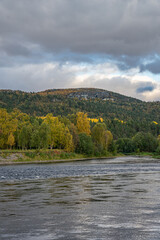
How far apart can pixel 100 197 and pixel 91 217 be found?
26.1 ft

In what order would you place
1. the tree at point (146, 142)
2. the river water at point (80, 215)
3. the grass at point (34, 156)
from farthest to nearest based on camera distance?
1. the tree at point (146, 142)
2. the grass at point (34, 156)
3. the river water at point (80, 215)

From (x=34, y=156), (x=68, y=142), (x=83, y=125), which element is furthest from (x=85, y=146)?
(x=34, y=156)

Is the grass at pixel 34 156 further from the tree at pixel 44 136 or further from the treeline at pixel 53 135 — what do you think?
the treeline at pixel 53 135

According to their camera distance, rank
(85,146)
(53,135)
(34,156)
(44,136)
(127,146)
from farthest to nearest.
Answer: (127,146)
(85,146)
(53,135)
(44,136)
(34,156)

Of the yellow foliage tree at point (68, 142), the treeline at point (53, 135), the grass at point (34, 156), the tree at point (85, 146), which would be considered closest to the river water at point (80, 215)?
the grass at point (34, 156)

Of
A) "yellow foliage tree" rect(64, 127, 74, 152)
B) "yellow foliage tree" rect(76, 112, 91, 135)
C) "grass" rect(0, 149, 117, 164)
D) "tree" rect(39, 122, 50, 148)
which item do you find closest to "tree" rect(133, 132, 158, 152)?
"yellow foliage tree" rect(76, 112, 91, 135)

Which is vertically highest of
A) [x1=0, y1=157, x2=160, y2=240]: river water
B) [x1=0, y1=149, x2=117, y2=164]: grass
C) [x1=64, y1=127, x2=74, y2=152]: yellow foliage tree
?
[x1=64, y1=127, x2=74, y2=152]: yellow foliage tree

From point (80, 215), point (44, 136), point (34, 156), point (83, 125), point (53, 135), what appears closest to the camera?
point (80, 215)

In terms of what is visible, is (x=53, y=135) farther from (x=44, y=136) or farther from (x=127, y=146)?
(x=127, y=146)

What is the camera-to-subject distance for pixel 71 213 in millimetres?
19062

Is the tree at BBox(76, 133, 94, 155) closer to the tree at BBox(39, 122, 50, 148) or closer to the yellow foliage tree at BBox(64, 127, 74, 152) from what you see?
the yellow foliage tree at BBox(64, 127, 74, 152)

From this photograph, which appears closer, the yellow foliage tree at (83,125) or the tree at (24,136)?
the tree at (24,136)

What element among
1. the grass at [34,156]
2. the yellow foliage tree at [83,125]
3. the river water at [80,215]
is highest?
the yellow foliage tree at [83,125]

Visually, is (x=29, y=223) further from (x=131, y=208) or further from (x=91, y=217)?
(x=131, y=208)
